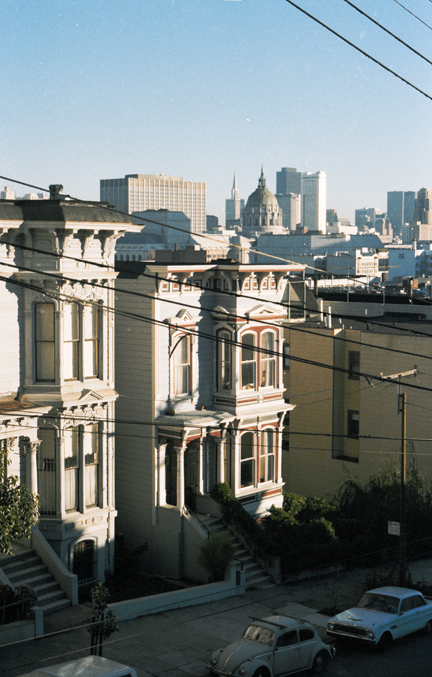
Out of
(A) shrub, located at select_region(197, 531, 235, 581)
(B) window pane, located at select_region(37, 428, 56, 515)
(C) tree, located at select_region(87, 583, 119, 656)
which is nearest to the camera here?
(C) tree, located at select_region(87, 583, 119, 656)

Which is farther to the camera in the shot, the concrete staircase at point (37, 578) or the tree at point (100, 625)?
the concrete staircase at point (37, 578)

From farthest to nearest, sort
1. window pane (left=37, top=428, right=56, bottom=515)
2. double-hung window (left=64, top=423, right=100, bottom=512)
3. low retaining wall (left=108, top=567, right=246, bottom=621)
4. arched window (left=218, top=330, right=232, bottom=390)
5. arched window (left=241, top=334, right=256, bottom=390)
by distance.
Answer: arched window (left=241, top=334, right=256, bottom=390), arched window (left=218, top=330, right=232, bottom=390), double-hung window (left=64, top=423, right=100, bottom=512), window pane (left=37, top=428, right=56, bottom=515), low retaining wall (left=108, top=567, right=246, bottom=621)

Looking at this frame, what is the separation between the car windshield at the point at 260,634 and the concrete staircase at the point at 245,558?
19.6 ft

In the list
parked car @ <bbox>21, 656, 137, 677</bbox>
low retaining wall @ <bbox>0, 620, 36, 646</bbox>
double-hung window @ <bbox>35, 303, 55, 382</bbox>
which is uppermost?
double-hung window @ <bbox>35, 303, 55, 382</bbox>

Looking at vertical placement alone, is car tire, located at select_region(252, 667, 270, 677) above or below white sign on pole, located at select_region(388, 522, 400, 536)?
below

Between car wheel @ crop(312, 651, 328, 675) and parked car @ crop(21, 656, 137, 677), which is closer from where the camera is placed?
parked car @ crop(21, 656, 137, 677)

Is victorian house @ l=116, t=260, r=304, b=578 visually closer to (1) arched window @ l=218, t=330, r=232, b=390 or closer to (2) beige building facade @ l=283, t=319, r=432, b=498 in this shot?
(1) arched window @ l=218, t=330, r=232, b=390

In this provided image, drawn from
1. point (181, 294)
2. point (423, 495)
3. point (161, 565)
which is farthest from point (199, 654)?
point (423, 495)

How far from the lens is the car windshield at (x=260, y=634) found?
17.9 meters

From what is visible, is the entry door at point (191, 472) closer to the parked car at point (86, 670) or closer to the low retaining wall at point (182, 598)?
the low retaining wall at point (182, 598)

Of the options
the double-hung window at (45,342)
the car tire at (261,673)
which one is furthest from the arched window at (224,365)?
the car tire at (261,673)

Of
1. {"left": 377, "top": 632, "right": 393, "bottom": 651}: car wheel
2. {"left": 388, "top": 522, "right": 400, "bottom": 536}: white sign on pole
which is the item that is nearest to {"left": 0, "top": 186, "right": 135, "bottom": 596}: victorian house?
{"left": 377, "top": 632, "right": 393, "bottom": 651}: car wheel

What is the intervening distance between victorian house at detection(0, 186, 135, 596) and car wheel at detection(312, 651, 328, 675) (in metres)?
6.63

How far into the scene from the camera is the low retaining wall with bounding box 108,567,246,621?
21172 millimetres
